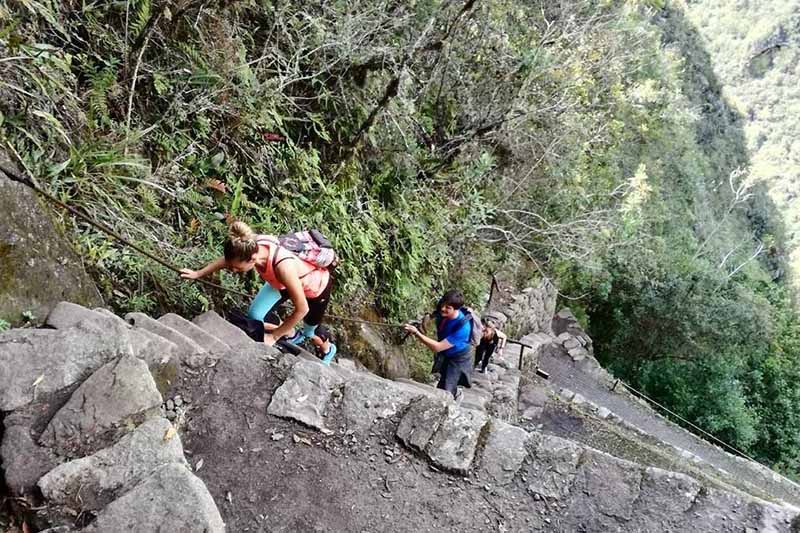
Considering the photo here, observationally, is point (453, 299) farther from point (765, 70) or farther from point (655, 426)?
point (765, 70)

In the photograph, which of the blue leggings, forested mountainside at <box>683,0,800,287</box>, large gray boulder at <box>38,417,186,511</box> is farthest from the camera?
forested mountainside at <box>683,0,800,287</box>

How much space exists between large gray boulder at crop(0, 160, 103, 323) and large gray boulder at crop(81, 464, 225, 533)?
1.20 m

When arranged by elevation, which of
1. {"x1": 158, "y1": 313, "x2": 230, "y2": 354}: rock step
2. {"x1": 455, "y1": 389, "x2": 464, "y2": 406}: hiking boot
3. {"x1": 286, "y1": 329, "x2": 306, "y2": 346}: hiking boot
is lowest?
{"x1": 455, "y1": 389, "x2": 464, "y2": 406}: hiking boot

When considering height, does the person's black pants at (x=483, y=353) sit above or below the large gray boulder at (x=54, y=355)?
below

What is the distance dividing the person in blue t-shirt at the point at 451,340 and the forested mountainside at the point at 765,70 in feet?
215

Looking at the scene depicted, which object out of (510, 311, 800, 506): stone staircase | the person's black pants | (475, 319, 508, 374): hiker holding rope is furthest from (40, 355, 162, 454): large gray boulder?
(510, 311, 800, 506): stone staircase

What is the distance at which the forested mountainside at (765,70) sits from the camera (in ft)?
195

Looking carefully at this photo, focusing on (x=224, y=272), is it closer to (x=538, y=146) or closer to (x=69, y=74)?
(x=69, y=74)

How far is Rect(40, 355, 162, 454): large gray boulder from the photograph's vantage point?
86.8 inches

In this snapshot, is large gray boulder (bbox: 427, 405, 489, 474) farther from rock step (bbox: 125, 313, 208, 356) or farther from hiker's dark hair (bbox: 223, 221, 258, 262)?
hiker's dark hair (bbox: 223, 221, 258, 262)

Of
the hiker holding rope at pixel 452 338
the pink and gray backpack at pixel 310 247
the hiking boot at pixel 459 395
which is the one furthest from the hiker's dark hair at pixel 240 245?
the hiking boot at pixel 459 395

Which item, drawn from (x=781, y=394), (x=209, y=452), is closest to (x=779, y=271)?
(x=781, y=394)

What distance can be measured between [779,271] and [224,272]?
39655 millimetres

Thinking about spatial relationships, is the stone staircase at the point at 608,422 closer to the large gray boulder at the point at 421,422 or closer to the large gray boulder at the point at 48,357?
the large gray boulder at the point at 421,422
